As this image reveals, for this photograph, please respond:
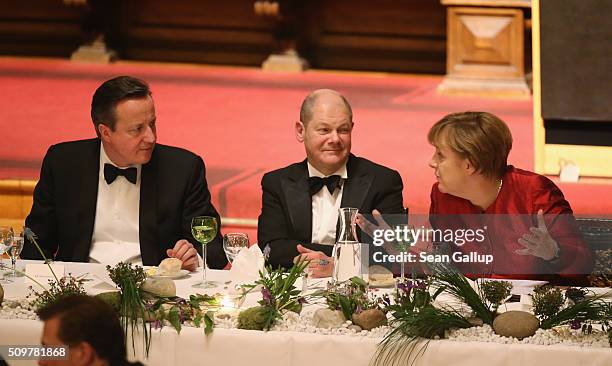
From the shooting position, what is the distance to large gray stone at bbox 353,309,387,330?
2.68 m

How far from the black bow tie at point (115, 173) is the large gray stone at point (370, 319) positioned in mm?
1620

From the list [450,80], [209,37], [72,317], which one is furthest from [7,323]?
[209,37]

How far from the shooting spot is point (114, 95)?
13.0 ft

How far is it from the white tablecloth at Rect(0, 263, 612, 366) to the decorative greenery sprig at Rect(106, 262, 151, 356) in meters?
0.05

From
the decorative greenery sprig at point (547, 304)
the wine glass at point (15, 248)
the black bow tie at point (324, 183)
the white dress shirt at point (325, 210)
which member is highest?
the black bow tie at point (324, 183)

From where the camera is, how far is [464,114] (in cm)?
364

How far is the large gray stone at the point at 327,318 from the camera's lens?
2701 millimetres

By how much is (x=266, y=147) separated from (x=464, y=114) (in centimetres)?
291

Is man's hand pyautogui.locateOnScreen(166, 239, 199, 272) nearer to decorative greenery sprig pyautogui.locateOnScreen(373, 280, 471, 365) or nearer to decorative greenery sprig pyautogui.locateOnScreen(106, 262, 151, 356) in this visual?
decorative greenery sprig pyautogui.locateOnScreen(106, 262, 151, 356)

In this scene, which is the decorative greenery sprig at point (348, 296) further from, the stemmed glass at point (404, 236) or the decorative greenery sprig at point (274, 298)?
the stemmed glass at point (404, 236)

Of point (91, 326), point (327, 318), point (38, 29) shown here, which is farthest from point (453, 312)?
point (38, 29)

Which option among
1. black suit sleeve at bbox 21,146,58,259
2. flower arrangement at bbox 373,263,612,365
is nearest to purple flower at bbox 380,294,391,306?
flower arrangement at bbox 373,263,612,365

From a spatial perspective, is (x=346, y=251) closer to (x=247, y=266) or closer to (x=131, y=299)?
(x=247, y=266)

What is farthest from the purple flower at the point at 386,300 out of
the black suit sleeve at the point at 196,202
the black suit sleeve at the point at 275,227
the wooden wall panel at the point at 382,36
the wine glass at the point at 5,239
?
the wooden wall panel at the point at 382,36
